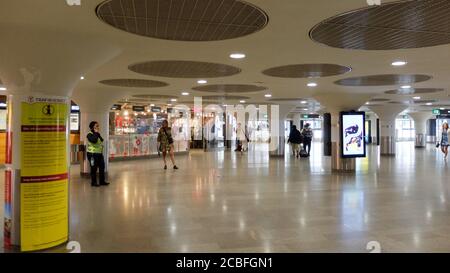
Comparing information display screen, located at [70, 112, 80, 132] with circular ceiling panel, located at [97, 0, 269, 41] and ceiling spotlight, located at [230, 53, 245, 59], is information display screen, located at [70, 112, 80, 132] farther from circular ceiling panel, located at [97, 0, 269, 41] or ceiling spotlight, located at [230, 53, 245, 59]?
circular ceiling panel, located at [97, 0, 269, 41]

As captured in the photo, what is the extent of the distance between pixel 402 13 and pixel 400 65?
423 centimetres

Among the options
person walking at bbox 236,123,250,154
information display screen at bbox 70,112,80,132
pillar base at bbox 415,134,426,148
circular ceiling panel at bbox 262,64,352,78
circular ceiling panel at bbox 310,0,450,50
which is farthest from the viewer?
pillar base at bbox 415,134,426,148

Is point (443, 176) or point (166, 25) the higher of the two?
point (166, 25)

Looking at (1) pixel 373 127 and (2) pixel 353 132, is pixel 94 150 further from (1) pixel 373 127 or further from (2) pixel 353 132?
(1) pixel 373 127

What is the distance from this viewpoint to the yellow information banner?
191 inches

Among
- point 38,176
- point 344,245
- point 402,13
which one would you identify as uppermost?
point 402,13

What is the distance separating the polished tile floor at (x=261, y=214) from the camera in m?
5.16

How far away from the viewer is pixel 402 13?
452 cm

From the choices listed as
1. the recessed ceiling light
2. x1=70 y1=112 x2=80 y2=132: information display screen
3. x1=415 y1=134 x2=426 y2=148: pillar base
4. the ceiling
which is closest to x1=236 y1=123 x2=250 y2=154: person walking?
x1=70 y1=112 x2=80 y2=132: information display screen

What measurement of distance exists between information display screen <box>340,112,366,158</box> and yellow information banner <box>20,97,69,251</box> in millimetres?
11557
